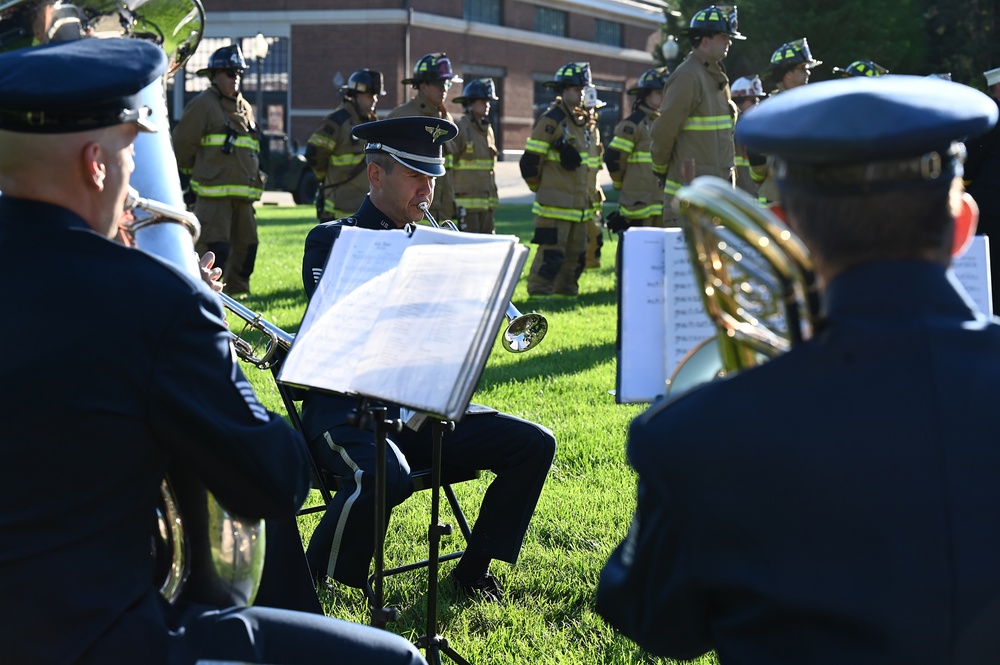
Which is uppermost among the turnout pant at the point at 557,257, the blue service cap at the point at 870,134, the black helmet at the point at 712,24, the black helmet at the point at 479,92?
the black helmet at the point at 712,24

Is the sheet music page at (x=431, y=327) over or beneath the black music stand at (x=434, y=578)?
over

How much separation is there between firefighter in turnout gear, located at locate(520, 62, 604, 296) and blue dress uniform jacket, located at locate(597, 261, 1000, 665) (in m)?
9.06

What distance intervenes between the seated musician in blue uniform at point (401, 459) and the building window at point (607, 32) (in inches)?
1624

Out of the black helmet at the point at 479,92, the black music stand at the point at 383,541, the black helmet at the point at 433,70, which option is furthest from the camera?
the black helmet at the point at 479,92

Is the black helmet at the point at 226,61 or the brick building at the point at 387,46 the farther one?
the brick building at the point at 387,46

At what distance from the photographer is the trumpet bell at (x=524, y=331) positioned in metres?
4.22

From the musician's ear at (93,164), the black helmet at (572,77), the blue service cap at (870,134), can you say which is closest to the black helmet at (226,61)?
the black helmet at (572,77)

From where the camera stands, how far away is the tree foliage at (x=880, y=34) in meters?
26.9

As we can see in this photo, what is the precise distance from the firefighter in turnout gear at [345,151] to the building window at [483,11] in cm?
2816

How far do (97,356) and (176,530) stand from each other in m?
0.43

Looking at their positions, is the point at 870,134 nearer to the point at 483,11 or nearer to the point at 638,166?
the point at 638,166

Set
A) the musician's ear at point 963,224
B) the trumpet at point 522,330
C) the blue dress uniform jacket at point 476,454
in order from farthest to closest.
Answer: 1. the trumpet at point 522,330
2. the blue dress uniform jacket at point 476,454
3. the musician's ear at point 963,224

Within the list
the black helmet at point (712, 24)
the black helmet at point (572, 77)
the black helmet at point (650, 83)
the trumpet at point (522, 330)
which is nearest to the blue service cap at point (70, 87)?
the trumpet at point (522, 330)

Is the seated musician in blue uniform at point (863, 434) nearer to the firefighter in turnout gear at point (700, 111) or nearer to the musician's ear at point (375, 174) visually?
the musician's ear at point (375, 174)
